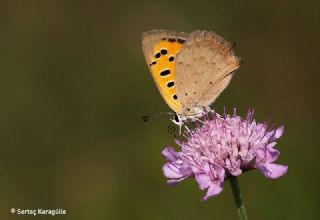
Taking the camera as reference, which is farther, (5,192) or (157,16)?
(157,16)

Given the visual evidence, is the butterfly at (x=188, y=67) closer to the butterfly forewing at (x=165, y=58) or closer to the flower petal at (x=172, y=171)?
the butterfly forewing at (x=165, y=58)

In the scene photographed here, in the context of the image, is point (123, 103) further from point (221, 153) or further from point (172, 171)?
point (221, 153)

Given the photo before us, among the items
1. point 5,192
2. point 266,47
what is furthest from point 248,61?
point 5,192

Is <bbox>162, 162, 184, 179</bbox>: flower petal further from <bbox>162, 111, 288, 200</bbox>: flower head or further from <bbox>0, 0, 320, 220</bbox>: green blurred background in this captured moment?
<bbox>0, 0, 320, 220</bbox>: green blurred background

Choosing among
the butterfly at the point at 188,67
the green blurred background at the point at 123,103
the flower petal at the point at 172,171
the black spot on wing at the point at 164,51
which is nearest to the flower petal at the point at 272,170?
the flower petal at the point at 172,171

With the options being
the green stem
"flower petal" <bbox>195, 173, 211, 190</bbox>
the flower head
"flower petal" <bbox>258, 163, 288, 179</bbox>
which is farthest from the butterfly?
the green stem

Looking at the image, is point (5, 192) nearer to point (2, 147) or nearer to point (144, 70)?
point (2, 147)
